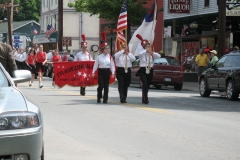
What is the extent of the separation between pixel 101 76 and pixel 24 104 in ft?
39.7

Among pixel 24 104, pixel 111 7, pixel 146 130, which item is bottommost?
pixel 146 130

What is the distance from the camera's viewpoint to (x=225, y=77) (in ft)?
71.6

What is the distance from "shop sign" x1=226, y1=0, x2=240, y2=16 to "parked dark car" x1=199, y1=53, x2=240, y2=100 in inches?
241

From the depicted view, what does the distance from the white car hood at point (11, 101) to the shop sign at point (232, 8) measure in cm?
2305

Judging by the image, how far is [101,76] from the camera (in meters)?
18.5

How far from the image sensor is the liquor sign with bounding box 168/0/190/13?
3616 cm

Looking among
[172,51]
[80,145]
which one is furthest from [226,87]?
[172,51]

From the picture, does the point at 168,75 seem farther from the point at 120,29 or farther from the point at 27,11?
the point at 27,11

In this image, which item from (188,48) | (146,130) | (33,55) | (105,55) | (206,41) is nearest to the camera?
(146,130)

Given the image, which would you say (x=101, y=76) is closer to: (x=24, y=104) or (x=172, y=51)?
(x=24, y=104)

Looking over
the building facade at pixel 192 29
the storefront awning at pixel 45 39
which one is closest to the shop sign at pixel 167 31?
the building facade at pixel 192 29

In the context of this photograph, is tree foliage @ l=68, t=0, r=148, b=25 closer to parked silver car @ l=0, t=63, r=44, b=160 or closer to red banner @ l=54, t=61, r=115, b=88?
red banner @ l=54, t=61, r=115, b=88

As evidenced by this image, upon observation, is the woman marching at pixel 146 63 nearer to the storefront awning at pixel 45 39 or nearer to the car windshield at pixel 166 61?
the car windshield at pixel 166 61

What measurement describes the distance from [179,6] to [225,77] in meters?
16.2
